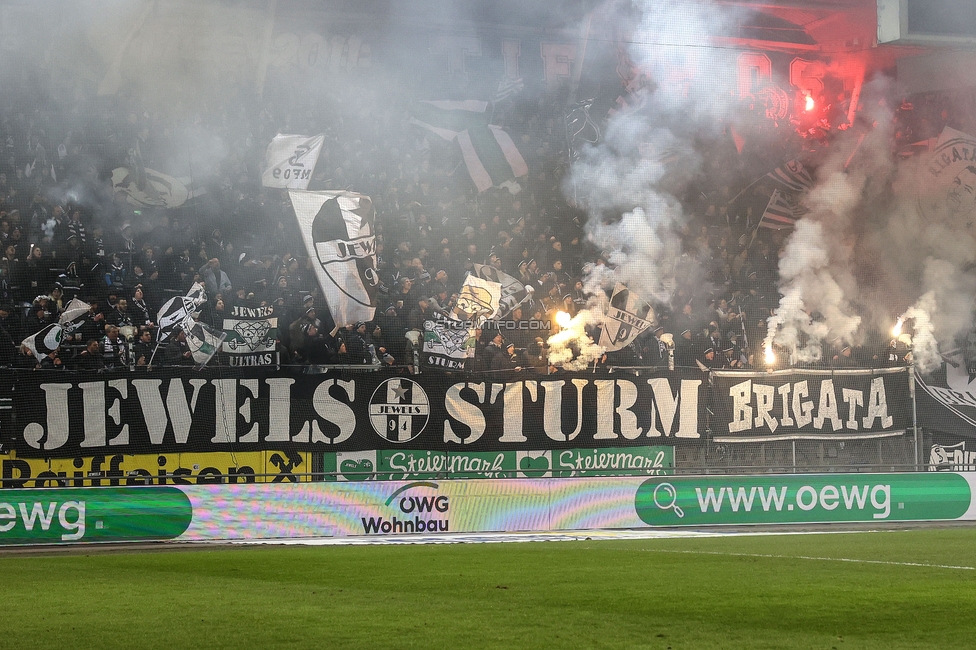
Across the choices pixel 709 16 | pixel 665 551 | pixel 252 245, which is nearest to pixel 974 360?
pixel 709 16

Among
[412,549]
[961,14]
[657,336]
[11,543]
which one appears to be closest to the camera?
[961,14]

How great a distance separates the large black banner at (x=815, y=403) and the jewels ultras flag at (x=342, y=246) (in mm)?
4874

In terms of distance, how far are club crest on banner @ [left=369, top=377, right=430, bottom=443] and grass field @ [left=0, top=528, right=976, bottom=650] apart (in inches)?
176

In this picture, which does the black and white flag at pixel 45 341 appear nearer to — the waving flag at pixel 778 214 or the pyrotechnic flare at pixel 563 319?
the pyrotechnic flare at pixel 563 319

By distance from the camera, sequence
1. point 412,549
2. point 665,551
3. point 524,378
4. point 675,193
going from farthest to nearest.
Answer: point 675,193 → point 524,378 → point 412,549 → point 665,551

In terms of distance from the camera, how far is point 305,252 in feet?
48.1

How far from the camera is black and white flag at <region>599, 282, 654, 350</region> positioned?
Answer: 1536cm

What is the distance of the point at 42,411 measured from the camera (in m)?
12.5

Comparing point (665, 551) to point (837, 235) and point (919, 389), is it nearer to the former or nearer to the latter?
point (919, 389)

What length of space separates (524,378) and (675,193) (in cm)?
420

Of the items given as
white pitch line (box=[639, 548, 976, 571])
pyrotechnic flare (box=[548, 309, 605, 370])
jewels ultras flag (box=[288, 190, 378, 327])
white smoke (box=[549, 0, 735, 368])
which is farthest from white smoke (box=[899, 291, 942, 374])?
white pitch line (box=[639, 548, 976, 571])

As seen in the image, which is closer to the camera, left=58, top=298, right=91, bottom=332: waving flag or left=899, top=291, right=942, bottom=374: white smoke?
left=58, top=298, right=91, bottom=332: waving flag

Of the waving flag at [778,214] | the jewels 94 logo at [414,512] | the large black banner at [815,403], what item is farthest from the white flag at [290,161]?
the waving flag at [778,214]

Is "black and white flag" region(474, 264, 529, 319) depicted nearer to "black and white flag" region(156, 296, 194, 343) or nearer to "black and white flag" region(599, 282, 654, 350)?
"black and white flag" region(599, 282, 654, 350)
